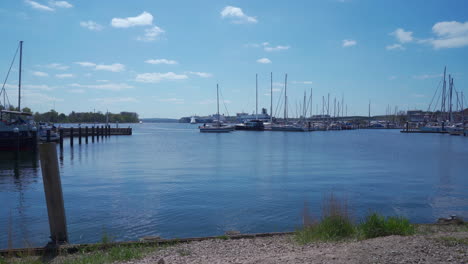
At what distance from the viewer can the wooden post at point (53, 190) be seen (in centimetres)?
979

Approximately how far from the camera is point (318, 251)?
8.08m

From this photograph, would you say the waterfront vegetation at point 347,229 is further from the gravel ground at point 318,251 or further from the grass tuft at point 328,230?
the gravel ground at point 318,251

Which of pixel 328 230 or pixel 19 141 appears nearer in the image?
pixel 328 230

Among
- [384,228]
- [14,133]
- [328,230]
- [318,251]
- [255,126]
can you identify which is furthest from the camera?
[255,126]

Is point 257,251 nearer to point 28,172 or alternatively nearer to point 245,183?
point 245,183

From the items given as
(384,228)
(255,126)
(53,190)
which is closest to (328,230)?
(384,228)

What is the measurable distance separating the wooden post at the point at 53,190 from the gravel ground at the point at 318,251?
2926 mm

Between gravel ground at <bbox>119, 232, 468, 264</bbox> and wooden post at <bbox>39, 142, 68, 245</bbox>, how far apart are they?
115 inches

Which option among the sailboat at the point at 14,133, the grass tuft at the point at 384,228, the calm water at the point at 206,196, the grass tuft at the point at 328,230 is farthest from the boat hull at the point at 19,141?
the grass tuft at the point at 384,228

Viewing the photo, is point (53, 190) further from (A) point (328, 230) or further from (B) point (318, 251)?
(A) point (328, 230)

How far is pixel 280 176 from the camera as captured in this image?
1055 inches

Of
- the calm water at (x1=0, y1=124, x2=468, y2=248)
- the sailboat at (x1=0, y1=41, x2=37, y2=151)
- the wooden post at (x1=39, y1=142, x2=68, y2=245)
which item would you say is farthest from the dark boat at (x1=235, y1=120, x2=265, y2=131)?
the wooden post at (x1=39, y1=142, x2=68, y2=245)

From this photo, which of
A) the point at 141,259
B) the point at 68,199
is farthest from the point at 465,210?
the point at 68,199

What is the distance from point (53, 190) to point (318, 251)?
667cm
